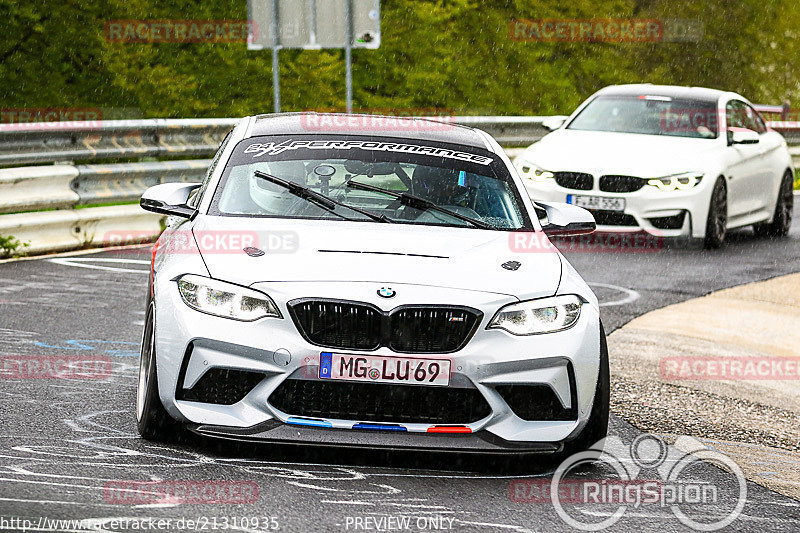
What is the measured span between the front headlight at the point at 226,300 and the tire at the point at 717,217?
363 inches

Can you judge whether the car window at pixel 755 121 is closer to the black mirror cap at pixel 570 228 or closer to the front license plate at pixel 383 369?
the black mirror cap at pixel 570 228

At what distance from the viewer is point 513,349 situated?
225 inches

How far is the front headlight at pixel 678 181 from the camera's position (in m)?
14.1

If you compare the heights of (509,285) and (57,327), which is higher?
(509,285)

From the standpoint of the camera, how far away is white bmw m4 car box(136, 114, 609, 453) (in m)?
5.61

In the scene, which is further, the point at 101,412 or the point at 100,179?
the point at 100,179

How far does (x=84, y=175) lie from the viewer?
43.2 feet

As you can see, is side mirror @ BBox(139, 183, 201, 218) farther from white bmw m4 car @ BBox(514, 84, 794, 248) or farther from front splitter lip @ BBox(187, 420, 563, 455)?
white bmw m4 car @ BBox(514, 84, 794, 248)

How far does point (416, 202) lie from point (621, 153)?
312 inches

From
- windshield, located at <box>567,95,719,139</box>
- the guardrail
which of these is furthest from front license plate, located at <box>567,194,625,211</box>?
the guardrail

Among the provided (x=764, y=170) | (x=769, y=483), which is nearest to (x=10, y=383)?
(x=769, y=483)

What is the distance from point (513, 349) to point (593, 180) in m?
8.58

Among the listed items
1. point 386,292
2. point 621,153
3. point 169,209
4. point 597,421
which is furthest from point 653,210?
point 386,292

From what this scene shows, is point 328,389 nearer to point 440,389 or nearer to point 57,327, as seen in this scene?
point 440,389
